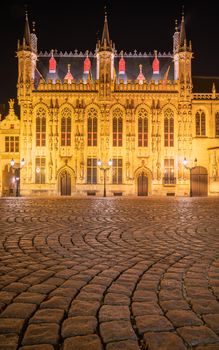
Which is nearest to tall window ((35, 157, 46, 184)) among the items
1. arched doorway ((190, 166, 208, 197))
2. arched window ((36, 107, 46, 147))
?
arched window ((36, 107, 46, 147))

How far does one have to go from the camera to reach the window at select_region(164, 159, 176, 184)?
121 feet

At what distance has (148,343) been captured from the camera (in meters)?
2.45

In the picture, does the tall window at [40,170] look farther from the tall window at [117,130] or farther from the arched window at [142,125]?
the arched window at [142,125]

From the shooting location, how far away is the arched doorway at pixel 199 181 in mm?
37562

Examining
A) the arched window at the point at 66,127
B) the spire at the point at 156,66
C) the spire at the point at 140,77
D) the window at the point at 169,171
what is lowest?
the window at the point at 169,171

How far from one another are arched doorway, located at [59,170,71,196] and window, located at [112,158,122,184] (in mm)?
5105

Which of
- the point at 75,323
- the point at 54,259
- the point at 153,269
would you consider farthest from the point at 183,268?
the point at 75,323

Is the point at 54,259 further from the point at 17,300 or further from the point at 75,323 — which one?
the point at 75,323

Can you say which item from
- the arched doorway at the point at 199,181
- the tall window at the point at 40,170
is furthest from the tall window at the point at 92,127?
the arched doorway at the point at 199,181

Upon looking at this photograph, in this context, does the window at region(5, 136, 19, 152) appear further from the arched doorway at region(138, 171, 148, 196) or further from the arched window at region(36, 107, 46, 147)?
the arched doorway at region(138, 171, 148, 196)

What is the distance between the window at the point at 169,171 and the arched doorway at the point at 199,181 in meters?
2.38

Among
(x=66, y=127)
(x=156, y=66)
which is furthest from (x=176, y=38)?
(x=66, y=127)

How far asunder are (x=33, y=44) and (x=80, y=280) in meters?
41.1

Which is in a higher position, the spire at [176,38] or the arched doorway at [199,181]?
the spire at [176,38]
